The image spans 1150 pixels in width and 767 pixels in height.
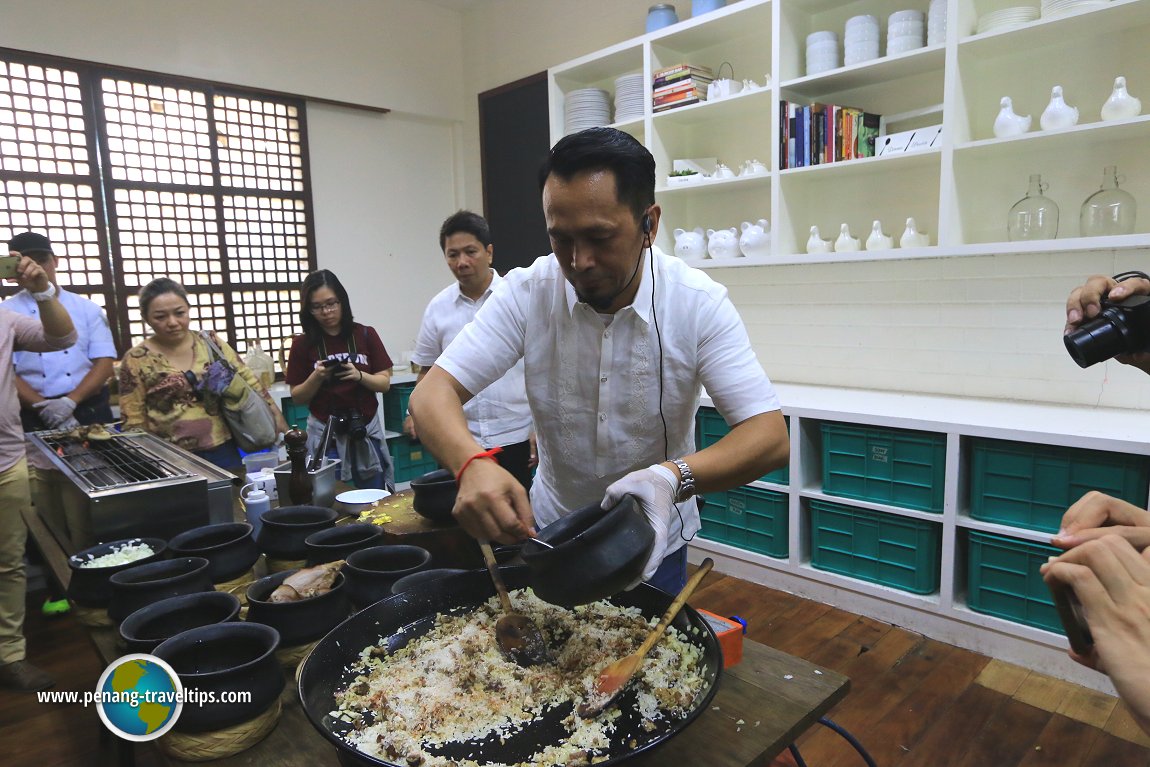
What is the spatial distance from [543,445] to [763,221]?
2297 mm

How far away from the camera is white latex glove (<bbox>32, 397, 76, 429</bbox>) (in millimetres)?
3271

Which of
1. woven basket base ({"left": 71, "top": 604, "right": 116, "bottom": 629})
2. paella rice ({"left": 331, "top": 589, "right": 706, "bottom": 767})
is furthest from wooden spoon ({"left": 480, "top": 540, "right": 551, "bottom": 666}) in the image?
woven basket base ({"left": 71, "top": 604, "right": 116, "bottom": 629})

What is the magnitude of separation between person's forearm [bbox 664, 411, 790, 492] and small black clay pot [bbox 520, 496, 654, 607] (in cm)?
25

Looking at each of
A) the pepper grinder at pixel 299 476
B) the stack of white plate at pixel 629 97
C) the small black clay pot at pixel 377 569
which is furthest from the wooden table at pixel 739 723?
the stack of white plate at pixel 629 97

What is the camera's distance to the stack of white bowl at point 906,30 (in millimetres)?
2830

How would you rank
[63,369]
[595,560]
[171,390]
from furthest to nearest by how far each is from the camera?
[63,369]
[171,390]
[595,560]

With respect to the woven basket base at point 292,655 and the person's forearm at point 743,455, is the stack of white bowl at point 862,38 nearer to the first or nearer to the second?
the person's forearm at point 743,455

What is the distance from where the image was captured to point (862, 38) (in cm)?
296

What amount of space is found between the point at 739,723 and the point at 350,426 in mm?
2541

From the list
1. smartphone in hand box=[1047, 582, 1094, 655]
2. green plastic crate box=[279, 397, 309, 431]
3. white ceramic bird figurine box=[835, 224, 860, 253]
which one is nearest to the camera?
smartphone in hand box=[1047, 582, 1094, 655]

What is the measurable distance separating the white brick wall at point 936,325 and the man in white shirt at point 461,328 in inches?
62.8

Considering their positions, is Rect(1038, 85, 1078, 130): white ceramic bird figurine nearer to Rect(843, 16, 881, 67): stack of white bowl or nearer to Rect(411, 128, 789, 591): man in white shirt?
Rect(843, 16, 881, 67): stack of white bowl

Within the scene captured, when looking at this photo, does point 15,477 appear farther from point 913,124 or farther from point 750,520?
point 913,124

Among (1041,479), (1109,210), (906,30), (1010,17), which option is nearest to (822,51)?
(906,30)
